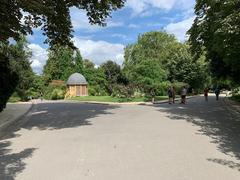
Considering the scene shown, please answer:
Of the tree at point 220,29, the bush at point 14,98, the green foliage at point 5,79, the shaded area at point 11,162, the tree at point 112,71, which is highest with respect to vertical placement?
the tree at point 112,71

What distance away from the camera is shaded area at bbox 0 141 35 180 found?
935cm

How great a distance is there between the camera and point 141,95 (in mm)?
51500

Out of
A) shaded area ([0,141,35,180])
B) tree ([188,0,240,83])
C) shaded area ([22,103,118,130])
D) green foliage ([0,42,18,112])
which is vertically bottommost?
shaded area ([0,141,35,180])

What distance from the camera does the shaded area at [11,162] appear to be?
9352 mm

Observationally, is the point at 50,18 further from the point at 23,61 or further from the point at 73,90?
the point at 23,61

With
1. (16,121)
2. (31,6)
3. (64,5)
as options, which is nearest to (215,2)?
(64,5)

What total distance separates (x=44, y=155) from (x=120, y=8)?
15266mm

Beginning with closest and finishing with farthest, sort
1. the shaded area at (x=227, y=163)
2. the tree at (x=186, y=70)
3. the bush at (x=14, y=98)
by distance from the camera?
the shaded area at (x=227, y=163) → the bush at (x=14, y=98) → the tree at (x=186, y=70)

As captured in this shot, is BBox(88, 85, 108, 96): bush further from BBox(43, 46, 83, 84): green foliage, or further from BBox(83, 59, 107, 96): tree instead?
BBox(43, 46, 83, 84): green foliage

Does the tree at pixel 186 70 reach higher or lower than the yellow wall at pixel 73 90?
higher

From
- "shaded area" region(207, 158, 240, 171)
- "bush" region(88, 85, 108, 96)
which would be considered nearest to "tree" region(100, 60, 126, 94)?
"bush" region(88, 85, 108, 96)

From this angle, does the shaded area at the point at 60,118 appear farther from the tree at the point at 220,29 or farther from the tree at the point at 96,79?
the tree at the point at 96,79

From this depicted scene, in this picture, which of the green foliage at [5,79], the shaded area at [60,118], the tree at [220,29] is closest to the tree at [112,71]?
the tree at [220,29]

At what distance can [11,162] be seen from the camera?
35.6 feet
